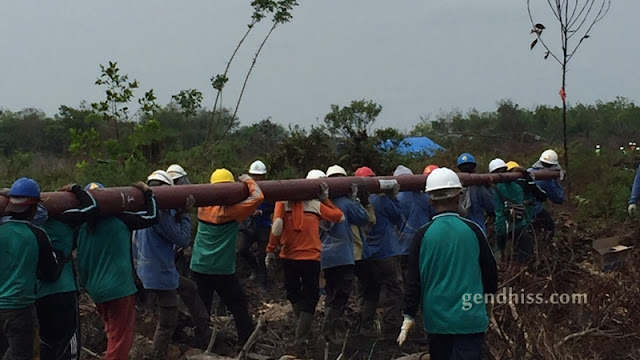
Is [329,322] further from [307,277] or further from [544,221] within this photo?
[544,221]

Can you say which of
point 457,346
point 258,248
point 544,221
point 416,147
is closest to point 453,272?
point 457,346

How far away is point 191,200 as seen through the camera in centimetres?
571

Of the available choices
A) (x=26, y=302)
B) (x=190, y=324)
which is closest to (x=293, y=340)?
(x=190, y=324)

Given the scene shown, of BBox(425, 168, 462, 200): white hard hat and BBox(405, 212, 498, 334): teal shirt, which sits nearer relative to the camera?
BBox(405, 212, 498, 334): teal shirt

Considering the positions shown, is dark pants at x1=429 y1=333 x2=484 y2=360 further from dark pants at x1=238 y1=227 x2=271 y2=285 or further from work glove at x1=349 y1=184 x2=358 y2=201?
dark pants at x1=238 y1=227 x2=271 y2=285

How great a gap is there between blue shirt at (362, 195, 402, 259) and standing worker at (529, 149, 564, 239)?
8.30ft

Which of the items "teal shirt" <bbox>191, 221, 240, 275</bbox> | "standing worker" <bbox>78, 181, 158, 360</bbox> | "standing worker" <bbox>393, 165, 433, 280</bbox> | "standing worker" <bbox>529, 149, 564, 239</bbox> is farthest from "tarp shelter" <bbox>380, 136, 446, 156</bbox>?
"standing worker" <bbox>78, 181, 158, 360</bbox>

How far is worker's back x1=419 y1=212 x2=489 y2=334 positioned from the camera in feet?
15.2

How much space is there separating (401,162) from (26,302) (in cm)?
980

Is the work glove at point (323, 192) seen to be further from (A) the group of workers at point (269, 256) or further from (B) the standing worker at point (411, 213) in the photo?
(B) the standing worker at point (411, 213)

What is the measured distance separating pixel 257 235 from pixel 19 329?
469 cm

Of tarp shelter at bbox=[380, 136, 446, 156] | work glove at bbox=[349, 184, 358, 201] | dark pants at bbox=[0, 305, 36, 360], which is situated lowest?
dark pants at bbox=[0, 305, 36, 360]

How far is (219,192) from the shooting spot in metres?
5.94

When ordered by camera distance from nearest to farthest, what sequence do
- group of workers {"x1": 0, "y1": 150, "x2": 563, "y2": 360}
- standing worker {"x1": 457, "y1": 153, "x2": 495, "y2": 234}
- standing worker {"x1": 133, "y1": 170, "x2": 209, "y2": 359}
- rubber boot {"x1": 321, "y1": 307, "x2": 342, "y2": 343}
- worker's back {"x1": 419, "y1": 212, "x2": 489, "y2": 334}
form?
worker's back {"x1": 419, "y1": 212, "x2": 489, "y2": 334}
group of workers {"x1": 0, "y1": 150, "x2": 563, "y2": 360}
standing worker {"x1": 133, "y1": 170, "x2": 209, "y2": 359}
rubber boot {"x1": 321, "y1": 307, "x2": 342, "y2": 343}
standing worker {"x1": 457, "y1": 153, "x2": 495, "y2": 234}
